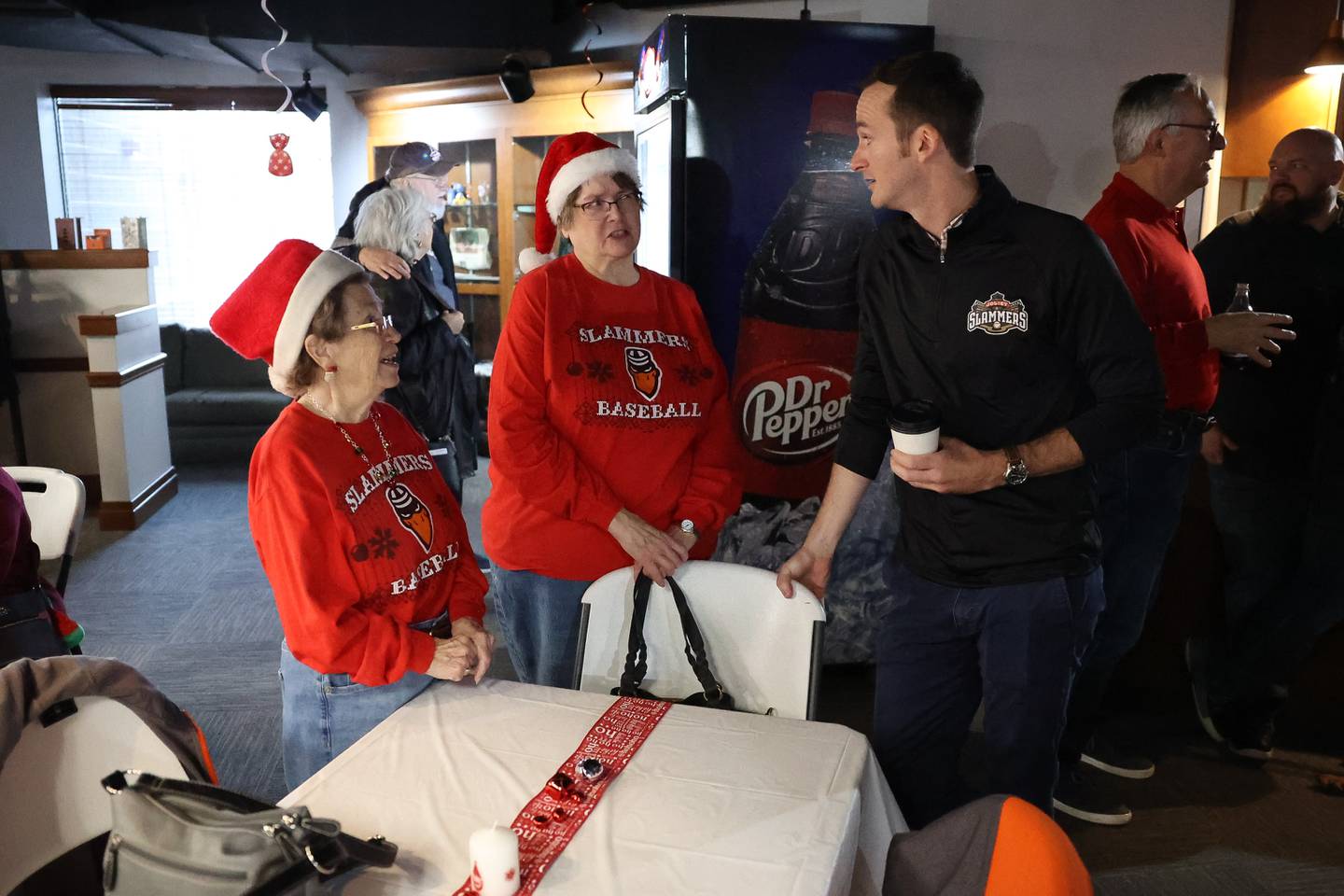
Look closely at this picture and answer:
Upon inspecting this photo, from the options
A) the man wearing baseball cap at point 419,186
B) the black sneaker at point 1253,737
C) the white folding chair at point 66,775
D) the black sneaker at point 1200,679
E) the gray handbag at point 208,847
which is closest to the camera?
the gray handbag at point 208,847

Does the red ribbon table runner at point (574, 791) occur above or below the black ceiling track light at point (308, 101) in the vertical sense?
below

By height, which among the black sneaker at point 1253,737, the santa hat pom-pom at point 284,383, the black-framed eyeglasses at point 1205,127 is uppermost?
the black-framed eyeglasses at point 1205,127

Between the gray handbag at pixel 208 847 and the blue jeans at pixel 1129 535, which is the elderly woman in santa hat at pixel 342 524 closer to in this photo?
the gray handbag at pixel 208 847

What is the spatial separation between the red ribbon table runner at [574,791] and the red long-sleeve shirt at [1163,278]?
144cm

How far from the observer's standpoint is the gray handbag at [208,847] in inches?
39.2

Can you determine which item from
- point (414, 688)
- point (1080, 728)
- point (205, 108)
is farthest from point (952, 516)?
point (205, 108)

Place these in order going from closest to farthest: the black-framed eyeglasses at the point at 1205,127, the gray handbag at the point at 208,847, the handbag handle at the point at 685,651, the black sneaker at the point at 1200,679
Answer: the gray handbag at the point at 208,847
the handbag handle at the point at 685,651
the black-framed eyeglasses at the point at 1205,127
the black sneaker at the point at 1200,679

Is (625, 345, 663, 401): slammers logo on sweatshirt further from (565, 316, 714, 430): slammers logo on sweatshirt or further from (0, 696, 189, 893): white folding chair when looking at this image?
(0, 696, 189, 893): white folding chair

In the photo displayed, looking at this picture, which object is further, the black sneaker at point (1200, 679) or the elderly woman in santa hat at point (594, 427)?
the black sneaker at point (1200, 679)

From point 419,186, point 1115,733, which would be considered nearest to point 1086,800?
Result: point 1115,733

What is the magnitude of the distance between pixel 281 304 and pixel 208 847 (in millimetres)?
876

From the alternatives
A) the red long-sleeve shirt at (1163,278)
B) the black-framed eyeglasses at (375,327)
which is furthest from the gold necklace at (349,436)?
the red long-sleeve shirt at (1163,278)

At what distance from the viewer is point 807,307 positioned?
2.83 m

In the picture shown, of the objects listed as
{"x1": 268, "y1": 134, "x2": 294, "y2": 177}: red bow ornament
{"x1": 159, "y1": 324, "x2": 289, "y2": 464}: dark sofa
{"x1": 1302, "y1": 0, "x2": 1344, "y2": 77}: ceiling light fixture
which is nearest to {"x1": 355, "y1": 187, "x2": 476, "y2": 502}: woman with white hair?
{"x1": 1302, "y1": 0, "x2": 1344, "y2": 77}: ceiling light fixture
